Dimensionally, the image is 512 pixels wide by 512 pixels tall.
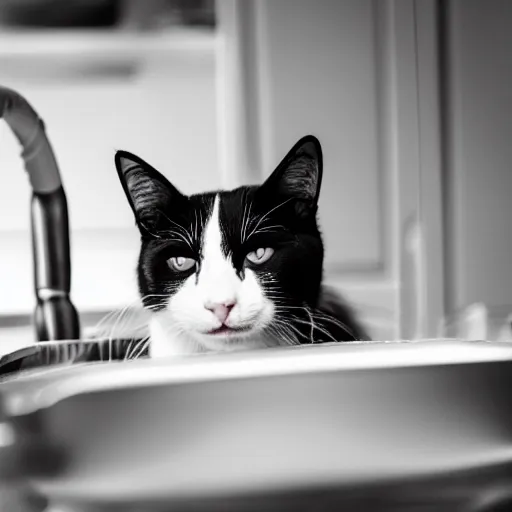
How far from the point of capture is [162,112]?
778 millimetres

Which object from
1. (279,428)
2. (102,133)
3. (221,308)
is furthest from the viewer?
(102,133)

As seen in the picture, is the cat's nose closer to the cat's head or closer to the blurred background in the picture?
the cat's head

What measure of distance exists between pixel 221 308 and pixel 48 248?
21 centimetres

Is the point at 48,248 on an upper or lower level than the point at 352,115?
lower

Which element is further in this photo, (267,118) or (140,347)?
(267,118)

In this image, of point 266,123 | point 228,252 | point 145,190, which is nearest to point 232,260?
point 228,252

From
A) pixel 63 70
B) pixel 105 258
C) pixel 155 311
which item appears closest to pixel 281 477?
pixel 155 311

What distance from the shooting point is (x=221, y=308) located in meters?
0.53

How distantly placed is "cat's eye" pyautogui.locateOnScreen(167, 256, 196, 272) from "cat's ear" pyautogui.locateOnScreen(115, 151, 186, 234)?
0.14ft

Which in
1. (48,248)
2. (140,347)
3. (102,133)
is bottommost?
(140,347)

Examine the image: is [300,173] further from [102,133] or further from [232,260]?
[102,133]

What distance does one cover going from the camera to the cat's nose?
1.73 ft

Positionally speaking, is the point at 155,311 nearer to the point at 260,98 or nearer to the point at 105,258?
the point at 105,258

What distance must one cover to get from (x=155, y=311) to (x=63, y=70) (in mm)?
391
